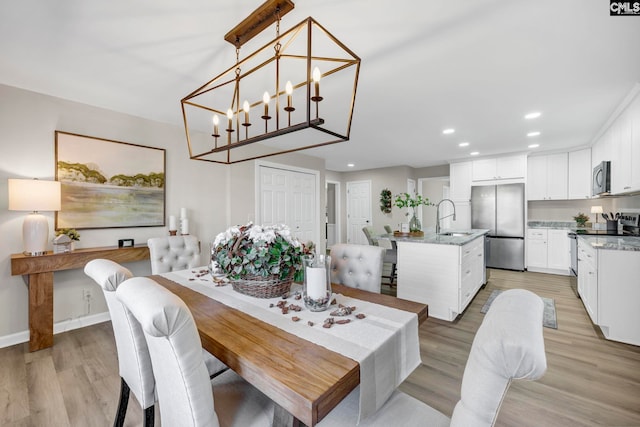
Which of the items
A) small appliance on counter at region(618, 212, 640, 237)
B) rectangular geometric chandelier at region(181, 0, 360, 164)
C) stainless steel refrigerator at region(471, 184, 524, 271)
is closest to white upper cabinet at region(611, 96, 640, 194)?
small appliance on counter at region(618, 212, 640, 237)

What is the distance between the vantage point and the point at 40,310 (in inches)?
99.5

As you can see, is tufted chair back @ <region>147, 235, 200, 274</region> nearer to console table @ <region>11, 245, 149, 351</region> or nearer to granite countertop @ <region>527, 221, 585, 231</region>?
console table @ <region>11, 245, 149, 351</region>

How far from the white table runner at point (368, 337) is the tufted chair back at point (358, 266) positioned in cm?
45

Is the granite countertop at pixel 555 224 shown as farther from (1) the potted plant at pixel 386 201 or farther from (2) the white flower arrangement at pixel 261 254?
(2) the white flower arrangement at pixel 261 254

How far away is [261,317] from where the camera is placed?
1302 millimetres

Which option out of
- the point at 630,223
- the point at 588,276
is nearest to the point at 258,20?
the point at 588,276

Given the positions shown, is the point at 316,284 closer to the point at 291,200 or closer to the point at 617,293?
the point at 617,293

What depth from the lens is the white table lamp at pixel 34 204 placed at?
2.38 metres

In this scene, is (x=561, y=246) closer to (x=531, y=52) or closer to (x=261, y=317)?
(x=531, y=52)

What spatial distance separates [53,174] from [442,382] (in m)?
4.02

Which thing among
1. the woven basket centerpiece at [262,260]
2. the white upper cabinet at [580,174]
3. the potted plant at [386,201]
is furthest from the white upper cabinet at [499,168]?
the woven basket centerpiece at [262,260]

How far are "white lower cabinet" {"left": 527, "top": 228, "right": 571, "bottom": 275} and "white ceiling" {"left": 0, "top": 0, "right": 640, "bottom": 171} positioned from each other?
101 inches

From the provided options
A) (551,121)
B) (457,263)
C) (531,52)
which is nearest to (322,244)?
(457,263)

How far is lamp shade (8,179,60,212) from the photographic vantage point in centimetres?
238
